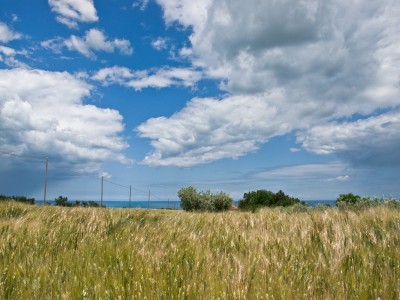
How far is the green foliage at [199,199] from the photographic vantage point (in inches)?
1822

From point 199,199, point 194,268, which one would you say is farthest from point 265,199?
point 194,268

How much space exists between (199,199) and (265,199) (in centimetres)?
1069

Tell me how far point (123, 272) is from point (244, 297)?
4.36 feet

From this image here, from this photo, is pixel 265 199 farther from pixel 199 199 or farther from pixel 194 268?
pixel 194 268

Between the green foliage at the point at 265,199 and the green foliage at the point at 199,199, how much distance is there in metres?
5.95

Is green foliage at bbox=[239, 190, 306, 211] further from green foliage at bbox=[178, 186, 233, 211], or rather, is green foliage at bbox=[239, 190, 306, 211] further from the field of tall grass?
the field of tall grass

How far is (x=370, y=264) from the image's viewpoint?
370cm

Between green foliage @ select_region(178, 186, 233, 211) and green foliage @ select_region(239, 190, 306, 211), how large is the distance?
234 inches

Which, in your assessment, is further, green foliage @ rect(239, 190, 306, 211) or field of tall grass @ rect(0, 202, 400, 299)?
green foliage @ rect(239, 190, 306, 211)

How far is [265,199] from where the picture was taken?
1497 inches

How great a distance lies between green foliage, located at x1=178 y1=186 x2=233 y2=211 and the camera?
46.3 metres

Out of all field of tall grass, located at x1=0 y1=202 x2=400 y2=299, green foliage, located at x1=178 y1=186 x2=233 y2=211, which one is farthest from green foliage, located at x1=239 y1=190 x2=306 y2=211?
field of tall grass, located at x1=0 y1=202 x2=400 y2=299

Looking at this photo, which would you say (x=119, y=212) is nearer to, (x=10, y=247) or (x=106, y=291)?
(x=10, y=247)

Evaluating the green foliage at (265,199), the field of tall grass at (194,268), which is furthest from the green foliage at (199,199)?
the field of tall grass at (194,268)
